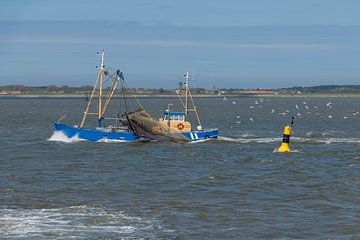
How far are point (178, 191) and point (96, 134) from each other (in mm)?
27795

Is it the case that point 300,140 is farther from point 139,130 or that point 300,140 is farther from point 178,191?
point 178,191

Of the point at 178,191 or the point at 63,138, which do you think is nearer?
the point at 178,191

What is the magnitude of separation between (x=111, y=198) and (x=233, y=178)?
880 cm

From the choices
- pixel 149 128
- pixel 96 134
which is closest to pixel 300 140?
pixel 149 128

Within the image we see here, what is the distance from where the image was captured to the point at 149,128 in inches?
2461

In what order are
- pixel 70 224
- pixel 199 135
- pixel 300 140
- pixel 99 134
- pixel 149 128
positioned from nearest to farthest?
pixel 70 224, pixel 99 134, pixel 149 128, pixel 199 135, pixel 300 140

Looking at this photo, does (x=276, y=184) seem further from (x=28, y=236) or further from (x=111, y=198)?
(x=28, y=236)

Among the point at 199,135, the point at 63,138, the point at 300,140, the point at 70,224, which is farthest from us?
the point at 300,140

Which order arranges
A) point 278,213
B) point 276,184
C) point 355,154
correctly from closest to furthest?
point 278,213 < point 276,184 < point 355,154

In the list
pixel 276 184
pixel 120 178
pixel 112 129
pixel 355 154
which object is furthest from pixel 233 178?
pixel 112 129

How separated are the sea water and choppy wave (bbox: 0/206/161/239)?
0.03 meters

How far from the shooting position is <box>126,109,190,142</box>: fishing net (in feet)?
202

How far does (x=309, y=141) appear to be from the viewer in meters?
65.1

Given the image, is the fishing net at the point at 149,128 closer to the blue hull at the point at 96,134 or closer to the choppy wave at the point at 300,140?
the blue hull at the point at 96,134
